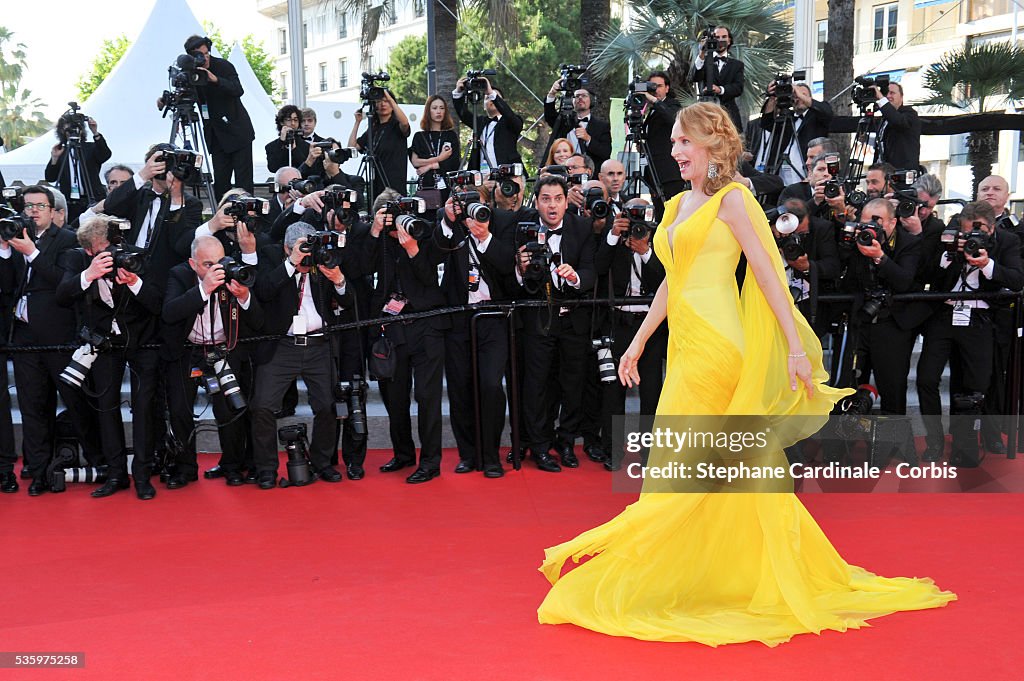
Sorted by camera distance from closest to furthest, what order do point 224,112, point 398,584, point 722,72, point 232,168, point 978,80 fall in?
point 398,584, point 722,72, point 224,112, point 232,168, point 978,80

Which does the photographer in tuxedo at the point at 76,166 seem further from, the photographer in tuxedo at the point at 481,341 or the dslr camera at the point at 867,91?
the dslr camera at the point at 867,91

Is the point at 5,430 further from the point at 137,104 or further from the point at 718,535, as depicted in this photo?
the point at 137,104

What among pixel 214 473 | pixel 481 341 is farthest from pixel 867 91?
pixel 214 473

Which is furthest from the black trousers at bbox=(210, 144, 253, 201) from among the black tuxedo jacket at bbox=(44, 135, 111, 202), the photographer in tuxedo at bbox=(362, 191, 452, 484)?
the photographer in tuxedo at bbox=(362, 191, 452, 484)

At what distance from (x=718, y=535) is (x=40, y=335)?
167 inches

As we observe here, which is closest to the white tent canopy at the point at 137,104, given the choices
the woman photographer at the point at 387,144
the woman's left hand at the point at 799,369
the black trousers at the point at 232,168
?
the black trousers at the point at 232,168

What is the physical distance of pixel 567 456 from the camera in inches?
252

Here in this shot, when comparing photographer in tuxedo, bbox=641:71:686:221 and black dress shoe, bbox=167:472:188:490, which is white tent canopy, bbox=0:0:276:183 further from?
black dress shoe, bbox=167:472:188:490

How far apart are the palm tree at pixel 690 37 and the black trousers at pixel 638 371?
480 inches

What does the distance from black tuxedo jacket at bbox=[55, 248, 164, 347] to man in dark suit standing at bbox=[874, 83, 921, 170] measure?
5008 mm

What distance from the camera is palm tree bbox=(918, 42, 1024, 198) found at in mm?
16250

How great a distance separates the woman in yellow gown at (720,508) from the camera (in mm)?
3613

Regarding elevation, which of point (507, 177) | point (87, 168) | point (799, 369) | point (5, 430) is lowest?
point (5, 430)

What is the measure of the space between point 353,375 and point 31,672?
3.24 meters
